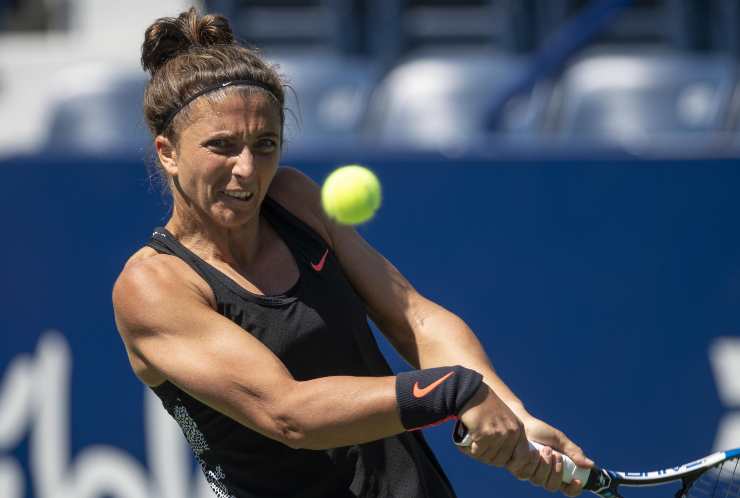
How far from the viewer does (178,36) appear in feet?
8.25

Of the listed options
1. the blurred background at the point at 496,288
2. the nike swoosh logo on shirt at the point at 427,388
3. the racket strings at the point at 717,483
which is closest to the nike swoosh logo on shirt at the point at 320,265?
the nike swoosh logo on shirt at the point at 427,388

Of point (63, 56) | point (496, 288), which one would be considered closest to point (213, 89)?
point (496, 288)

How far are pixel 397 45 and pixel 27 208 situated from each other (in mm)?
4104

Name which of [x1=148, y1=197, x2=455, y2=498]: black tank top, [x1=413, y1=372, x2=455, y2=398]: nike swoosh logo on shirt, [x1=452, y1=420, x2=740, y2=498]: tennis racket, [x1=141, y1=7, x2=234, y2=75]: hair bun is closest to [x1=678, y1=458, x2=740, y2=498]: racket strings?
[x1=452, y1=420, x2=740, y2=498]: tennis racket

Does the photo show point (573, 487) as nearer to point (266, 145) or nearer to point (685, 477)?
point (685, 477)

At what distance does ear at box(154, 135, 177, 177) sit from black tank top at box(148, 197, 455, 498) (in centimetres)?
14

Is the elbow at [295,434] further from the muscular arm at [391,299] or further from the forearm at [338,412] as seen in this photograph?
the muscular arm at [391,299]

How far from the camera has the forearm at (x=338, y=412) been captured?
7.14 feet

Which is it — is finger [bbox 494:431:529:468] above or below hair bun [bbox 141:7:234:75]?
below

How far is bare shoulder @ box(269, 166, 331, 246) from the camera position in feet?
8.68

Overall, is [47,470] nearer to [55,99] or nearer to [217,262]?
[217,262]

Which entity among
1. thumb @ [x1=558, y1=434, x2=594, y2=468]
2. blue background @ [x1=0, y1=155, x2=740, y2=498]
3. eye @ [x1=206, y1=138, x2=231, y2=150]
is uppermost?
eye @ [x1=206, y1=138, x2=231, y2=150]

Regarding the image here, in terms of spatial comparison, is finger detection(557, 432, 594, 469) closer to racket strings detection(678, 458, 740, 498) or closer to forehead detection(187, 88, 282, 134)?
racket strings detection(678, 458, 740, 498)

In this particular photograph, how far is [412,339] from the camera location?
8.79ft
